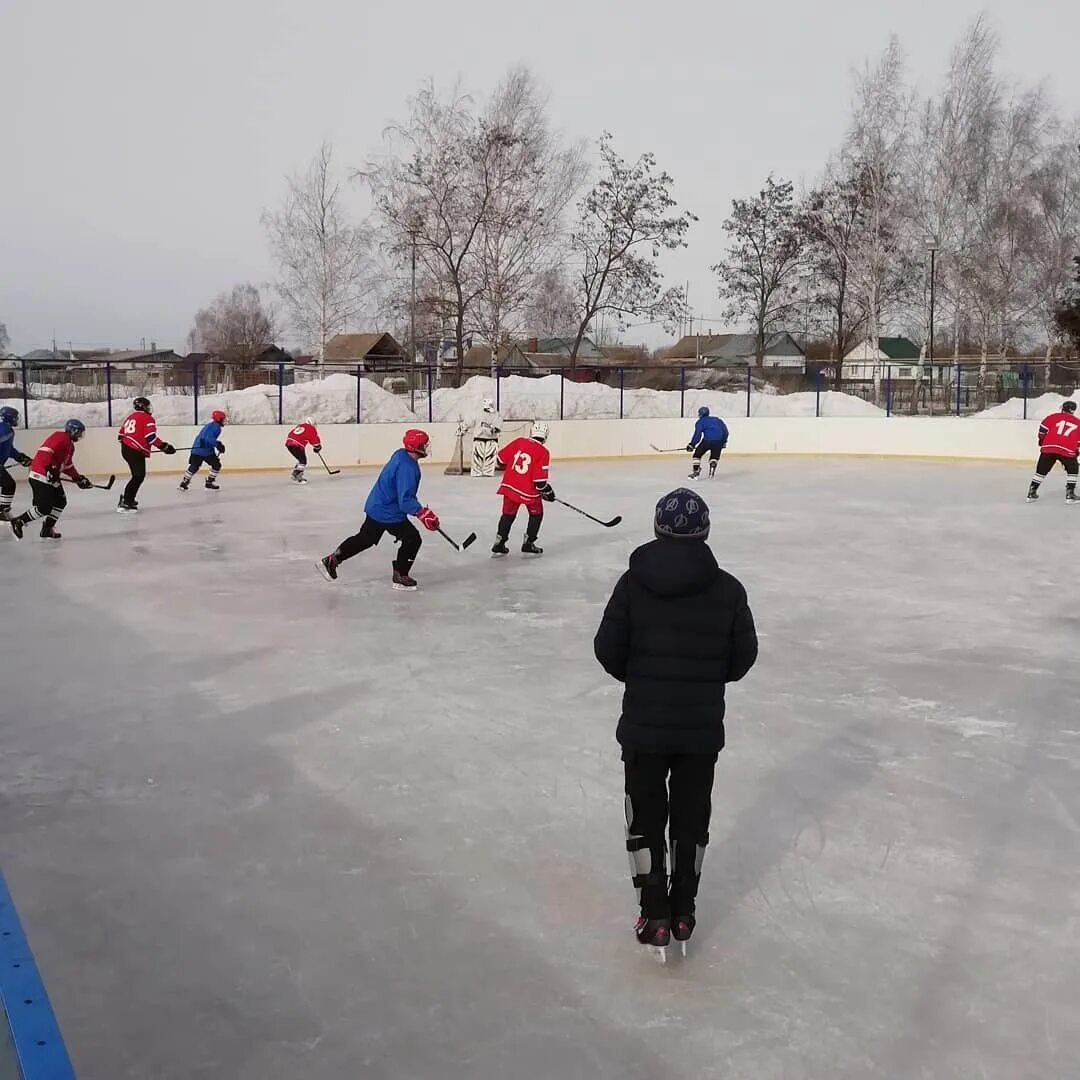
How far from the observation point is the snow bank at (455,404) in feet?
58.5

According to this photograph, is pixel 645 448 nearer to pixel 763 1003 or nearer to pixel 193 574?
pixel 193 574

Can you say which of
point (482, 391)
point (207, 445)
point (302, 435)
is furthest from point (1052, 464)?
point (482, 391)

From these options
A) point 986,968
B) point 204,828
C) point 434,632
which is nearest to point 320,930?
point 204,828

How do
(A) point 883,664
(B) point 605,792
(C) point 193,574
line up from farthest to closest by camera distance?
(C) point 193,574, (A) point 883,664, (B) point 605,792

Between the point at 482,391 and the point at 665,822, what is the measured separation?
19417mm

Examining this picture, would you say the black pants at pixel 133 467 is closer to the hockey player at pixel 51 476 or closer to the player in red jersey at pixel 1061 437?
the hockey player at pixel 51 476

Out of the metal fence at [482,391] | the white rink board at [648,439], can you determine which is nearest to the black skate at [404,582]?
the white rink board at [648,439]

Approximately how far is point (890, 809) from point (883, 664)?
85.4 inches

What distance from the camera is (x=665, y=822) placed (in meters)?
2.99

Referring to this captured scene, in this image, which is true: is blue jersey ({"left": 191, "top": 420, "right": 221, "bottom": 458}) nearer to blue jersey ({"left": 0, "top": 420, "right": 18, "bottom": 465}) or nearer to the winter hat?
blue jersey ({"left": 0, "top": 420, "right": 18, "bottom": 465})

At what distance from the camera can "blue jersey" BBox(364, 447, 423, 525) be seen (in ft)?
25.4

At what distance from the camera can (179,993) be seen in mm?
2766

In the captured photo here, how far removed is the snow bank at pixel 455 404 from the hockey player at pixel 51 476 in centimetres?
671

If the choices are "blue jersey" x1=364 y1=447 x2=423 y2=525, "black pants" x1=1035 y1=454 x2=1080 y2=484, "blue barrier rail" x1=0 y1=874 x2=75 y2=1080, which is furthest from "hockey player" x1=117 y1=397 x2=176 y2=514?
"blue barrier rail" x1=0 y1=874 x2=75 y2=1080
